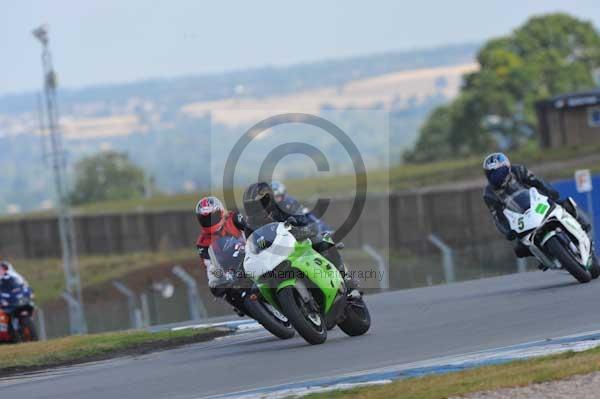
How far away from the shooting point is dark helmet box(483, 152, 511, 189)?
15.3 metres

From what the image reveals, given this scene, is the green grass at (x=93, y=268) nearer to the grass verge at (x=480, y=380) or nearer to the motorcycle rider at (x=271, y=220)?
the motorcycle rider at (x=271, y=220)

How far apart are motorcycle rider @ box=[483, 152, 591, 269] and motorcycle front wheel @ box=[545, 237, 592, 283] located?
53cm

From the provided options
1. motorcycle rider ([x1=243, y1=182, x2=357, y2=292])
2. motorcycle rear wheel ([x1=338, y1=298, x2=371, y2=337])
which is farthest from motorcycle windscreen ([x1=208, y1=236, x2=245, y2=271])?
motorcycle rear wheel ([x1=338, y1=298, x2=371, y2=337])

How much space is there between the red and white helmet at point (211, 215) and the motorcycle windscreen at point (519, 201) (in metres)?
3.58

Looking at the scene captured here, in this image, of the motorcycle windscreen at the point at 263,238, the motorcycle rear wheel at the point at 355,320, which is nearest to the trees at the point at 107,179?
the motorcycle rear wheel at the point at 355,320

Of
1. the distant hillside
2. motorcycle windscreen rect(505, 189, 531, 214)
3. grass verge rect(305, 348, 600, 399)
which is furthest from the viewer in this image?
the distant hillside

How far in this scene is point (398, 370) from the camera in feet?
35.1

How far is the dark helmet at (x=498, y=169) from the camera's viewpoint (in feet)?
50.3

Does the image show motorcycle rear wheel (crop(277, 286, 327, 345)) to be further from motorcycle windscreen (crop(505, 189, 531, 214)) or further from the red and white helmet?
motorcycle windscreen (crop(505, 189, 531, 214))

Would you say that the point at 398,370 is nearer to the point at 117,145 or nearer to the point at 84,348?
the point at 84,348

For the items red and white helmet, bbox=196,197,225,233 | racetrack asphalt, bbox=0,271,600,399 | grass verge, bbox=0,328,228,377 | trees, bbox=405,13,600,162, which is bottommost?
grass verge, bbox=0,328,228,377

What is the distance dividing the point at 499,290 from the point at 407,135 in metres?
92.4

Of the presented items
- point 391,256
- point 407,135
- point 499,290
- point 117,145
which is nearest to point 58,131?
point 391,256

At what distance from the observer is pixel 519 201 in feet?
50.4
